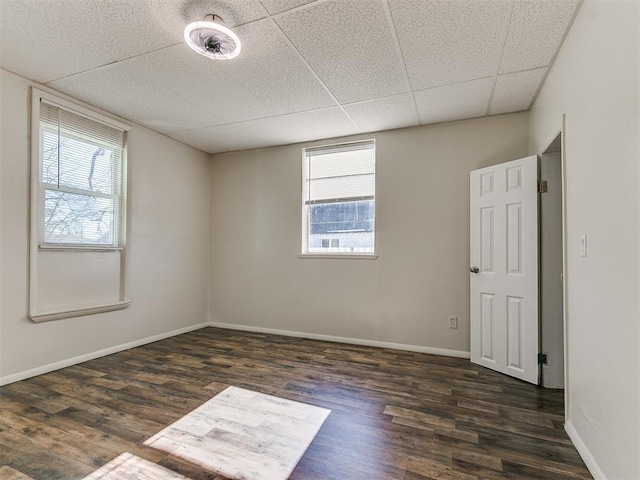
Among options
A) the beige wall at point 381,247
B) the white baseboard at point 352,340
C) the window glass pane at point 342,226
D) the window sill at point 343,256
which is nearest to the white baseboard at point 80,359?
the white baseboard at point 352,340

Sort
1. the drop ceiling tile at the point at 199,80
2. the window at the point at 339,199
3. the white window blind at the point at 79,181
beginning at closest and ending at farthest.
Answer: the drop ceiling tile at the point at 199,80
the white window blind at the point at 79,181
the window at the point at 339,199

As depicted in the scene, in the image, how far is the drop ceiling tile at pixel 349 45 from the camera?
6.51 feet

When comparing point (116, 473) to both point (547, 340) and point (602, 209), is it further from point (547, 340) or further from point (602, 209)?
point (547, 340)

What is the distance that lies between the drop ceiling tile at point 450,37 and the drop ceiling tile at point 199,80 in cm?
143

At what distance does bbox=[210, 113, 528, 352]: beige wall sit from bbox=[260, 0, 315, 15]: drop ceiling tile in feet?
7.28

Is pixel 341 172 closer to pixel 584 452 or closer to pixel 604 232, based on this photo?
pixel 604 232

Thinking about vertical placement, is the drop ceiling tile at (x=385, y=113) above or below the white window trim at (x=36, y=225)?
above

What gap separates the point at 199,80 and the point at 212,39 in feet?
2.43

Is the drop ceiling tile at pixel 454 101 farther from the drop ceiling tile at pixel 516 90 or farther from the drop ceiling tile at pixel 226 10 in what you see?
the drop ceiling tile at pixel 226 10

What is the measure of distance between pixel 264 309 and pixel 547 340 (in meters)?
3.29

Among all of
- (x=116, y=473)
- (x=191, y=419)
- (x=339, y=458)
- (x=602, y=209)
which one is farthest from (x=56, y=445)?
(x=602, y=209)

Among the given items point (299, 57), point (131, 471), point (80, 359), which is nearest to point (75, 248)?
point (80, 359)

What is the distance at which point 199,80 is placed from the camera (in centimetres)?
280

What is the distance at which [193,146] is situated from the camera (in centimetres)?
462
